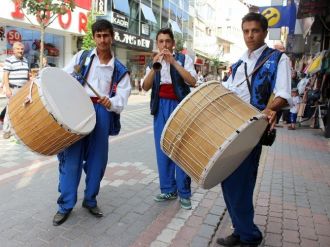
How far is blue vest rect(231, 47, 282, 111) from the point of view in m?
2.62

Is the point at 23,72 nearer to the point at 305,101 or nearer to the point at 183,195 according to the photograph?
the point at 183,195

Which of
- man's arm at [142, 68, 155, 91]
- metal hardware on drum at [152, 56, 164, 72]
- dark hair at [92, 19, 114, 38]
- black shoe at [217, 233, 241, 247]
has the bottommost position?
black shoe at [217, 233, 241, 247]

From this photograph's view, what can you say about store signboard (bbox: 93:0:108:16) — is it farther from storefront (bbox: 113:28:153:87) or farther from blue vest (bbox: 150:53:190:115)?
blue vest (bbox: 150:53:190:115)

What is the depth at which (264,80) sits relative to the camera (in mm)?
2639

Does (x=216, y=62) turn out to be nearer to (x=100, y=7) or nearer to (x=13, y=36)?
(x=100, y=7)

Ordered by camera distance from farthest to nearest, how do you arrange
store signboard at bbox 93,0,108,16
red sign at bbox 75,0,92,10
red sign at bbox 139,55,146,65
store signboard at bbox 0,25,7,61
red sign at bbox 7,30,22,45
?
1. red sign at bbox 139,55,146,65
2. store signboard at bbox 93,0,108,16
3. red sign at bbox 75,0,92,10
4. red sign at bbox 7,30,22,45
5. store signboard at bbox 0,25,7,61

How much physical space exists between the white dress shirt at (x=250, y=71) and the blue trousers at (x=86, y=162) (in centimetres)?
126

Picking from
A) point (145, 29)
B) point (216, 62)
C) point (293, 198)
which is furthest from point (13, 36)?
point (216, 62)

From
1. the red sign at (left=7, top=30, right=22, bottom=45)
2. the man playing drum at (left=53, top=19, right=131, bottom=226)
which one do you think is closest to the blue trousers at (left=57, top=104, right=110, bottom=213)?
the man playing drum at (left=53, top=19, right=131, bottom=226)

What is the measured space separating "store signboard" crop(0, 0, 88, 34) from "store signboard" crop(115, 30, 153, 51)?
324cm

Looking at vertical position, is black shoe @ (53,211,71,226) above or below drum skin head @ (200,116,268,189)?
below

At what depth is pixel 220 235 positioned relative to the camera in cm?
326

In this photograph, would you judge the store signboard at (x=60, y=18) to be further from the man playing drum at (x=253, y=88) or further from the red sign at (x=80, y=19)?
the man playing drum at (x=253, y=88)

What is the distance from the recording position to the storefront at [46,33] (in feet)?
45.1
